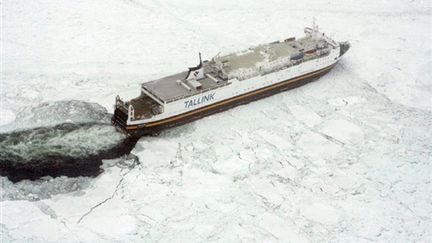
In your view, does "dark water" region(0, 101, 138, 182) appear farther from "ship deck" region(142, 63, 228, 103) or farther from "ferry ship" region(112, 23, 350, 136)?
"ship deck" region(142, 63, 228, 103)

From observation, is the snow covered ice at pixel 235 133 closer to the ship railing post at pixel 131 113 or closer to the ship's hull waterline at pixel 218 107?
the ship's hull waterline at pixel 218 107

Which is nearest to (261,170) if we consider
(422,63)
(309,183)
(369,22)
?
(309,183)

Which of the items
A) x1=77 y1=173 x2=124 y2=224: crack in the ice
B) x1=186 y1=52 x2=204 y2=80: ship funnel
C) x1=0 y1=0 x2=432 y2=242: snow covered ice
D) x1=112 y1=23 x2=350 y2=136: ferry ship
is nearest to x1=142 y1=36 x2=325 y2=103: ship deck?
x1=112 y1=23 x2=350 y2=136: ferry ship

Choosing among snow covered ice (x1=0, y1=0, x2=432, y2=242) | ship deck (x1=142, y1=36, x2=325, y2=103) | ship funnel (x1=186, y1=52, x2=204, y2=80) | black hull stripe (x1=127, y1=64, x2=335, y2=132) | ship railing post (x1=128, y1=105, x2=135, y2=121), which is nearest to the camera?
snow covered ice (x1=0, y1=0, x2=432, y2=242)

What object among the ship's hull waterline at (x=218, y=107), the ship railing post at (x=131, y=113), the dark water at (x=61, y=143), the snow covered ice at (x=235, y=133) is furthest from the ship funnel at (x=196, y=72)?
the dark water at (x=61, y=143)

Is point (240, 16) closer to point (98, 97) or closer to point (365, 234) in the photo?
point (98, 97)

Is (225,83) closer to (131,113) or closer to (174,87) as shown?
(174,87)
